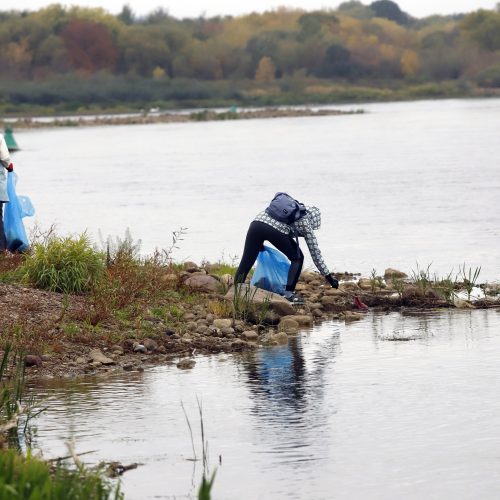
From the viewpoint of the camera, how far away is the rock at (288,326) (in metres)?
13.6

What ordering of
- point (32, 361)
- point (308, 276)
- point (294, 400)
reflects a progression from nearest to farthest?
point (294, 400) → point (32, 361) → point (308, 276)

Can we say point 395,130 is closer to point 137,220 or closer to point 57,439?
point 137,220

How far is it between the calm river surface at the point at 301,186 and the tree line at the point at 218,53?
57687 mm

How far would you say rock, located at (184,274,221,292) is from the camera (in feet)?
48.4

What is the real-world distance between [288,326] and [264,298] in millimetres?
362

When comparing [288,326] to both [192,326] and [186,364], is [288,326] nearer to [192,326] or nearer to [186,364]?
[192,326]

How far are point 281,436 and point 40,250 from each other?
5212mm

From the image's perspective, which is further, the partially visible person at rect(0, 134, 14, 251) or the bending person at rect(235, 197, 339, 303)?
the partially visible person at rect(0, 134, 14, 251)

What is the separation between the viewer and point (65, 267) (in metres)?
13.8

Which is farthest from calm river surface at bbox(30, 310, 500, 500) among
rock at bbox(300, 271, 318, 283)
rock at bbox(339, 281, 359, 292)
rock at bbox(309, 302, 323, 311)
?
rock at bbox(300, 271, 318, 283)

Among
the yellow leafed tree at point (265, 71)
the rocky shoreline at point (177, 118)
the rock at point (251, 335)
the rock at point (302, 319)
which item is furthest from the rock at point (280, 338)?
the yellow leafed tree at point (265, 71)

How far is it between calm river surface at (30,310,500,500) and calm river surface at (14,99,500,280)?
566 cm

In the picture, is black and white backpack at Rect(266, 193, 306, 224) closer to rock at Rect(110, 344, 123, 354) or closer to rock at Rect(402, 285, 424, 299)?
rock at Rect(402, 285, 424, 299)

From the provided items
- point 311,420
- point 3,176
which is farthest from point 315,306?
point 311,420
